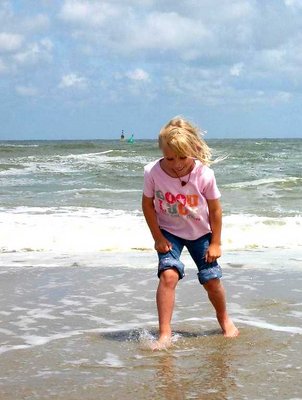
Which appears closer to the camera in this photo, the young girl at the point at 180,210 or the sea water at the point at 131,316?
the sea water at the point at 131,316

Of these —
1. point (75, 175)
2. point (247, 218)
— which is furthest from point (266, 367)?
point (75, 175)

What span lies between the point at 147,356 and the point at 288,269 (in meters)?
3.17

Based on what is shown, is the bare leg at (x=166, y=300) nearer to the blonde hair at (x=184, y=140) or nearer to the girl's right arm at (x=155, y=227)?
the girl's right arm at (x=155, y=227)

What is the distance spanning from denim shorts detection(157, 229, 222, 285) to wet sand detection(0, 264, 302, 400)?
40 centimetres

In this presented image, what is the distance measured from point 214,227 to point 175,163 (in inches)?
18.4

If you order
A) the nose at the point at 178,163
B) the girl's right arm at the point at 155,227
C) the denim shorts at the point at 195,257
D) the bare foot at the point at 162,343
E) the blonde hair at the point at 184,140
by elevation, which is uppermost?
the blonde hair at the point at 184,140

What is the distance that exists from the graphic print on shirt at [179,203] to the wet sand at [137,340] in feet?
2.55

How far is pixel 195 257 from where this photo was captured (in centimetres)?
427

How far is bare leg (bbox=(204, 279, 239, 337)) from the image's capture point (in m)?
4.23

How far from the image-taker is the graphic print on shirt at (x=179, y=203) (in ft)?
13.5

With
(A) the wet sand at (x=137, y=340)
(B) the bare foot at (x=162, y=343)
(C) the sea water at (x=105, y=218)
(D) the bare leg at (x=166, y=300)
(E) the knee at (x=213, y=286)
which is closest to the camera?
(A) the wet sand at (x=137, y=340)

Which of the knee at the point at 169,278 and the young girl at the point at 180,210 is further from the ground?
the young girl at the point at 180,210

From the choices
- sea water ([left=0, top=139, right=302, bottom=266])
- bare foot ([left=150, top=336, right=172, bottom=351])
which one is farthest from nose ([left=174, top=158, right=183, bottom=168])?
sea water ([left=0, top=139, right=302, bottom=266])

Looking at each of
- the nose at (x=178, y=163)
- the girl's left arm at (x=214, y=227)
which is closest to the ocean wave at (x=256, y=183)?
the girl's left arm at (x=214, y=227)
